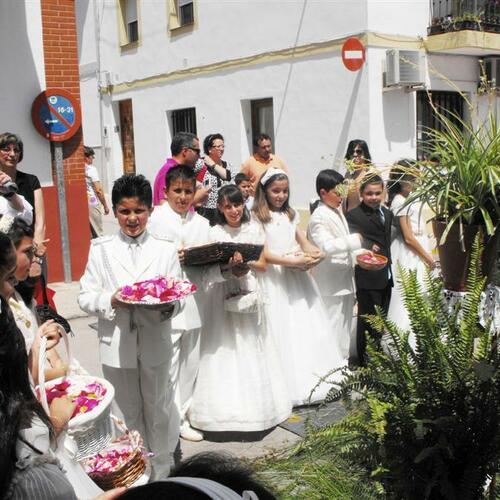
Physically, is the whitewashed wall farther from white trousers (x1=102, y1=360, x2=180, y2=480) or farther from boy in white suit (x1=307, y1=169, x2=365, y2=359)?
white trousers (x1=102, y1=360, x2=180, y2=480)

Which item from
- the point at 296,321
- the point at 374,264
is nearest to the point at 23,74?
the point at 296,321

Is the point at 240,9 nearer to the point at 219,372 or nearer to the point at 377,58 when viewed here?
the point at 377,58

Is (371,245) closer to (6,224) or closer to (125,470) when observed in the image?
(6,224)

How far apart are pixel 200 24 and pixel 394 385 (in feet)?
49.5

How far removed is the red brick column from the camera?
374 inches

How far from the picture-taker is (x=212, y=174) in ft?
26.7

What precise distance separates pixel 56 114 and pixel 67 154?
563 millimetres

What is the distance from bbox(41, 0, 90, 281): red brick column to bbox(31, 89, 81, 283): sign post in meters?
0.09

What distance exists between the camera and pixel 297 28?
1392cm

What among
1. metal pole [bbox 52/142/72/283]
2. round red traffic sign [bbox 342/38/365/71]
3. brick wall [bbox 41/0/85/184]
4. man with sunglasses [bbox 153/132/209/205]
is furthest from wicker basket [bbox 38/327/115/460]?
round red traffic sign [bbox 342/38/365/71]

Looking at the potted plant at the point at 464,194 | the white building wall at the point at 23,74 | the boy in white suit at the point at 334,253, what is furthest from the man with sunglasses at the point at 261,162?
the potted plant at the point at 464,194

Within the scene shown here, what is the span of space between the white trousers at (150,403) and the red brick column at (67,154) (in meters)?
5.69

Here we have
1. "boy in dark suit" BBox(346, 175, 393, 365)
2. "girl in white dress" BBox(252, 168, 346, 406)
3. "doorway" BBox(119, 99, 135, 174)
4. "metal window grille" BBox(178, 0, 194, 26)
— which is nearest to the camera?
"girl in white dress" BBox(252, 168, 346, 406)

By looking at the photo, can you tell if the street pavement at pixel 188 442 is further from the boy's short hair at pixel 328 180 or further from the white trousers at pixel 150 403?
the boy's short hair at pixel 328 180
